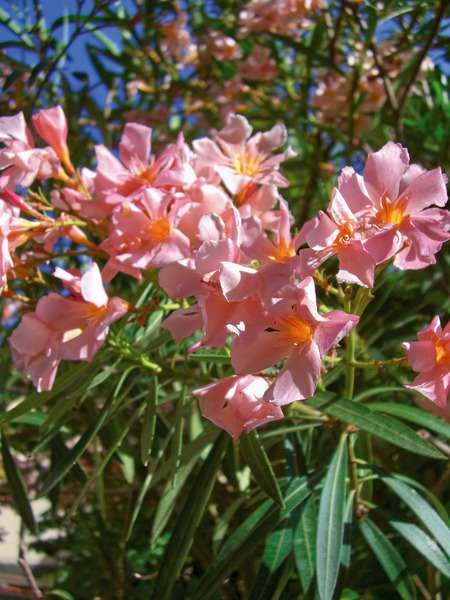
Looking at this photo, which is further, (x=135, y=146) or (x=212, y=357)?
(x=135, y=146)

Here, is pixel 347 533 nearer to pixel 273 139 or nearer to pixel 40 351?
pixel 40 351

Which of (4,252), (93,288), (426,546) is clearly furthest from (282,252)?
Answer: (426,546)

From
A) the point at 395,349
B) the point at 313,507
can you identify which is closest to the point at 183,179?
the point at 313,507

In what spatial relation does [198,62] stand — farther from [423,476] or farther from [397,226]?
[397,226]

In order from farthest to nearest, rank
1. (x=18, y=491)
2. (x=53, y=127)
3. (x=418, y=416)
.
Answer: (x=18, y=491), (x=53, y=127), (x=418, y=416)

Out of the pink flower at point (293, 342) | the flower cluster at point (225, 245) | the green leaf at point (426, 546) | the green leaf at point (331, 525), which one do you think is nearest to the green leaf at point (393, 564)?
the green leaf at point (426, 546)

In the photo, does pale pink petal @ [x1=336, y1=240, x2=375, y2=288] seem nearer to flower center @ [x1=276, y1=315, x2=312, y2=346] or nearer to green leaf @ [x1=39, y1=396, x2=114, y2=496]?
flower center @ [x1=276, y1=315, x2=312, y2=346]

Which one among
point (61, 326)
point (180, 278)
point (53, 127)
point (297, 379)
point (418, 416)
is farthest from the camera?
point (53, 127)
